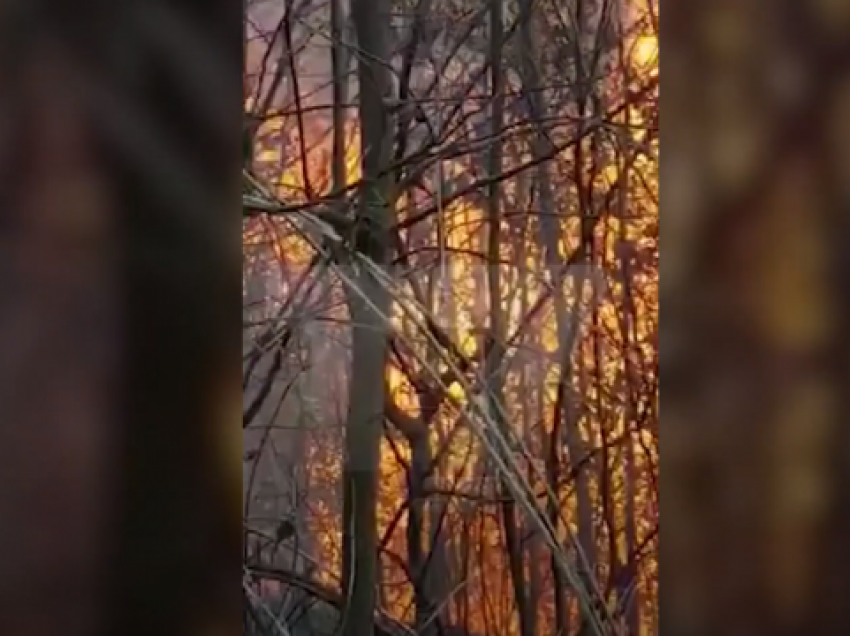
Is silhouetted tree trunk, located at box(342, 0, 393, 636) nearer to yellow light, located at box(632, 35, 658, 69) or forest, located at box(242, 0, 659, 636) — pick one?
forest, located at box(242, 0, 659, 636)

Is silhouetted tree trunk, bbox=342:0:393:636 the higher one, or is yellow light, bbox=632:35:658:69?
yellow light, bbox=632:35:658:69

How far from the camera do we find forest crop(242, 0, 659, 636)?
3.08 feet

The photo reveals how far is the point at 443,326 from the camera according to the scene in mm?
952

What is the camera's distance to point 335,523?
3.10 ft

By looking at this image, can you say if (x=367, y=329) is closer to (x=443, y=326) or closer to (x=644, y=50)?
(x=443, y=326)

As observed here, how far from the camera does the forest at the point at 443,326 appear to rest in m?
0.94
